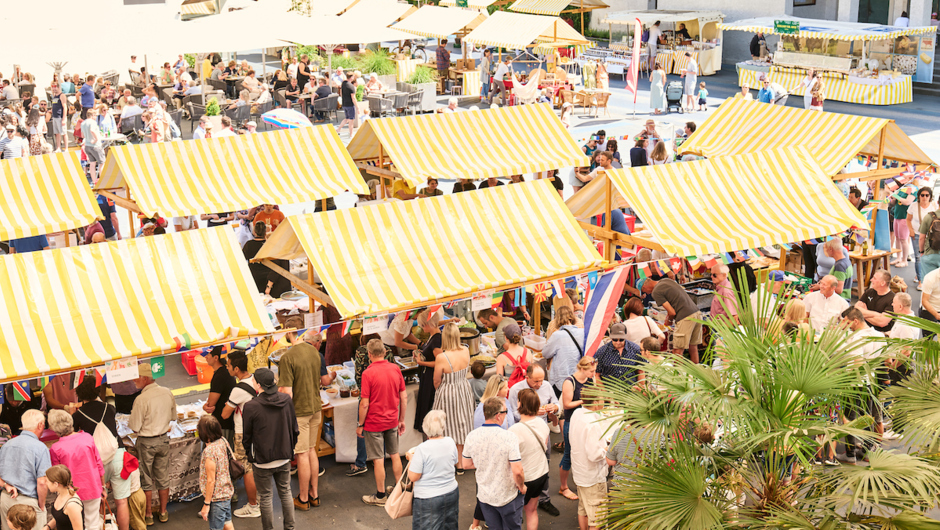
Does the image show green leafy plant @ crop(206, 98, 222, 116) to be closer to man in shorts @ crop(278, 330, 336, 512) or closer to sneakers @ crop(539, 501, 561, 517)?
man in shorts @ crop(278, 330, 336, 512)

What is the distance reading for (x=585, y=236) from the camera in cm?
938

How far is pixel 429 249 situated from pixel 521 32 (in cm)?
1765

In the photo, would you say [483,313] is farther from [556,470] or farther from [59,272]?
[59,272]

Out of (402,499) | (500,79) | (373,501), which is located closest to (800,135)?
(373,501)

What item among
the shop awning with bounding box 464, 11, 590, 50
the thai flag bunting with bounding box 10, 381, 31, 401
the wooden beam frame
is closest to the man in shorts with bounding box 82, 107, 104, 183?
the wooden beam frame

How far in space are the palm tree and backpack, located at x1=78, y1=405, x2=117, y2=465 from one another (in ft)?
12.3

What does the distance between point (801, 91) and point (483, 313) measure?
1916 centimetres

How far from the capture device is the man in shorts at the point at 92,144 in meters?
16.2

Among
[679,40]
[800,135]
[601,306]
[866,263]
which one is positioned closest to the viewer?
[601,306]

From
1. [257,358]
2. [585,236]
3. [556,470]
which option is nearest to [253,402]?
[257,358]

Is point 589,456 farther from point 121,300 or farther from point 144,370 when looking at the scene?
point 121,300

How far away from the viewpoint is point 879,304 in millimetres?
8867

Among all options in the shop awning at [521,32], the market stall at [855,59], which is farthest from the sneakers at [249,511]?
the market stall at [855,59]

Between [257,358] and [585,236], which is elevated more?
[585,236]
